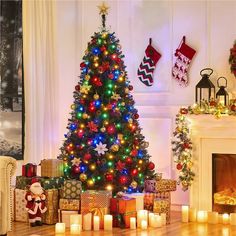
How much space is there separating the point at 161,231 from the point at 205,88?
6.22 ft

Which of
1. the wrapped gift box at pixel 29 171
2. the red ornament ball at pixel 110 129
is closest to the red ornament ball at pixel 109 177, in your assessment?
the red ornament ball at pixel 110 129

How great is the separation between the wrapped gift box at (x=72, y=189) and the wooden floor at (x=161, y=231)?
349 mm

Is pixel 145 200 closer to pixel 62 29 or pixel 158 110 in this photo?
pixel 158 110

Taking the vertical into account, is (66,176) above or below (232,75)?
below

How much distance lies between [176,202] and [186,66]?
5.28ft

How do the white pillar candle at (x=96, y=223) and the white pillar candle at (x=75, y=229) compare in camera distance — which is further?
the white pillar candle at (x=96, y=223)

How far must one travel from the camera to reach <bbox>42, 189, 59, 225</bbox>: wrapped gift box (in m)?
6.36

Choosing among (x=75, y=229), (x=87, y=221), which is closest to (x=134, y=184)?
(x=87, y=221)

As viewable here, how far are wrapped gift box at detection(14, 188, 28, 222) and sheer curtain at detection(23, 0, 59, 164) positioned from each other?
4.22 ft

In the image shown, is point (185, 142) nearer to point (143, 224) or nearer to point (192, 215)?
point (192, 215)

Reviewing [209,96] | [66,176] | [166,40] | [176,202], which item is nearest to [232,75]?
[209,96]

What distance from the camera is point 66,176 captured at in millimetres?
6754

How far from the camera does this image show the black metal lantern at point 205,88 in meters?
7.08

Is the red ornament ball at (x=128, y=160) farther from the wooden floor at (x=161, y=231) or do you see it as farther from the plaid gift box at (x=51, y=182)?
the wooden floor at (x=161, y=231)
